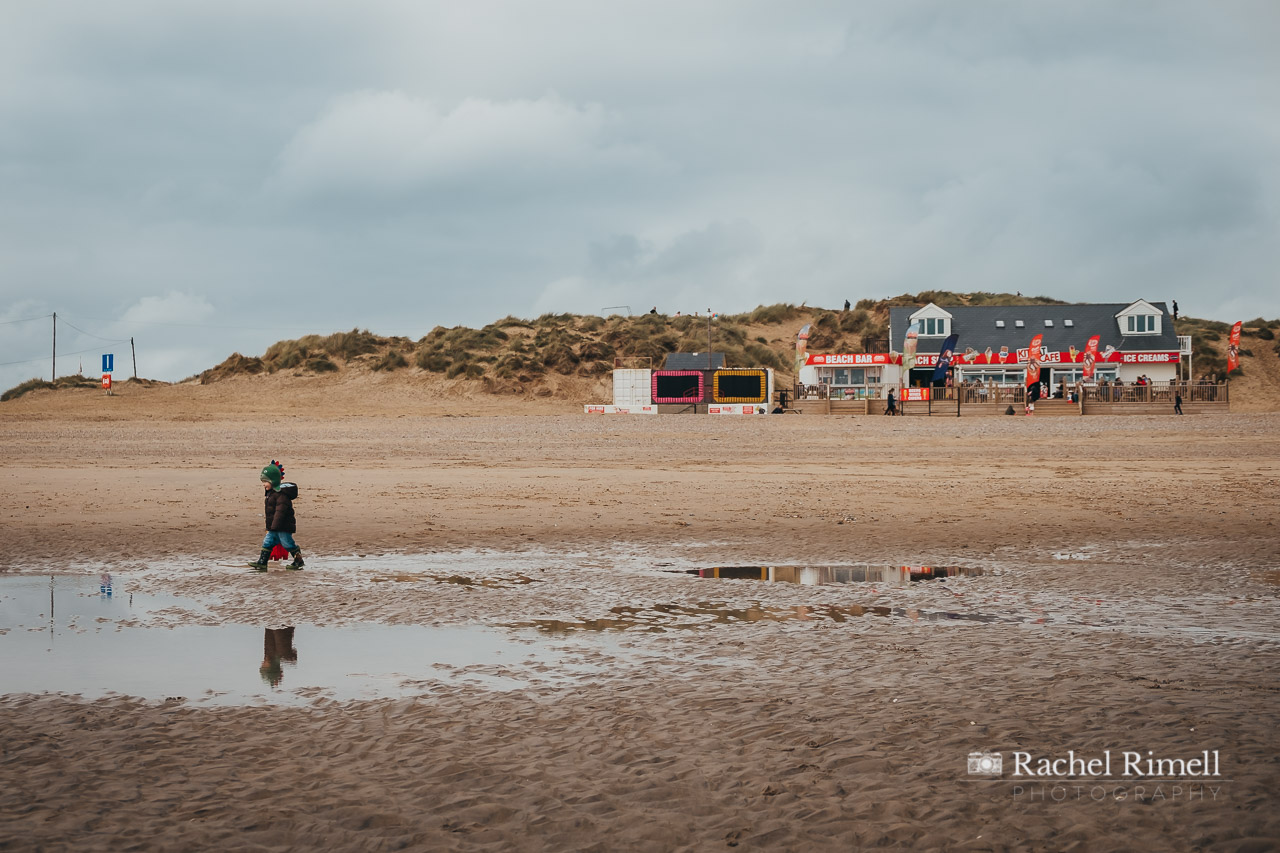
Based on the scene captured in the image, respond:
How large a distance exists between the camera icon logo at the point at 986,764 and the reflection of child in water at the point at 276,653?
4307 millimetres

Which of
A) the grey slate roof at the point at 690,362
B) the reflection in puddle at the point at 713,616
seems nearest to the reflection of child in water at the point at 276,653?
the reflection in puddle at the point at 713,616

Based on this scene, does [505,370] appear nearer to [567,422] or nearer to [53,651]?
[567,422]

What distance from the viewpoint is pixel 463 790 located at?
4.68 m

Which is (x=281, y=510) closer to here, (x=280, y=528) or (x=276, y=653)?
(x=280, y=528)

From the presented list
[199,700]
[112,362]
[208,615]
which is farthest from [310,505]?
[112,362]

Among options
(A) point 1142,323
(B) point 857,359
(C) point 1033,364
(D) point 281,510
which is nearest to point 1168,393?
(C) point 1033,364

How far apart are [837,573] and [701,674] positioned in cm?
467

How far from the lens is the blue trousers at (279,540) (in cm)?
→ 1139

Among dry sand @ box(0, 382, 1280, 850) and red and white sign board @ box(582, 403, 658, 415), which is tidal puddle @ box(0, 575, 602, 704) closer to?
dry sand @ box(0, 382, 1280, 850)

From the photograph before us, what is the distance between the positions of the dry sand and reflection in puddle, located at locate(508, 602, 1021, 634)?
62 millimetres

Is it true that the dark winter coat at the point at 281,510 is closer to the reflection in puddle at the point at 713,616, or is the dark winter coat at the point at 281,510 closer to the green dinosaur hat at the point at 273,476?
the green dinosaur hat at the point at 273,476

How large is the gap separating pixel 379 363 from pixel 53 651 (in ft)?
177

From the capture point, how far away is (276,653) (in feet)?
24.9

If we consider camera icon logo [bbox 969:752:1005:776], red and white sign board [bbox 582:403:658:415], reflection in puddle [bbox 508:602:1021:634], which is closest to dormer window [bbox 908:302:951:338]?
red and white sign board [bbox 582:403:658:415]
